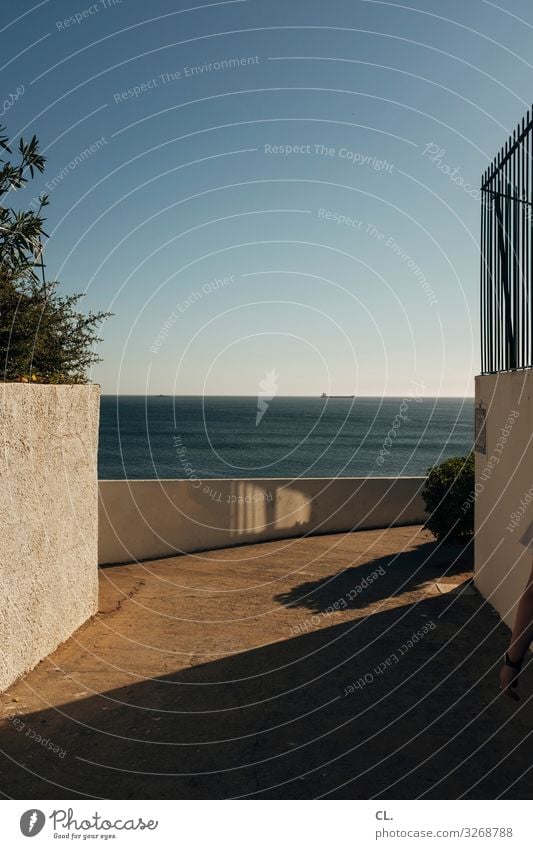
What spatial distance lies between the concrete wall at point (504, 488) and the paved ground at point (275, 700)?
438mm

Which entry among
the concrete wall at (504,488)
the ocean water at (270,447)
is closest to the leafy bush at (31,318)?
the concrete wall at (504,488)

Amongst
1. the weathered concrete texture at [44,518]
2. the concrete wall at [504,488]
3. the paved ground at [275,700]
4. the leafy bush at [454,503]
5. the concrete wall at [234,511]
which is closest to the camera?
the paved ground at [275,700]

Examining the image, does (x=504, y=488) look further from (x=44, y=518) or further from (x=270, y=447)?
(x=270, y=447)

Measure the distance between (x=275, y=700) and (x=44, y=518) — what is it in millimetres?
2607

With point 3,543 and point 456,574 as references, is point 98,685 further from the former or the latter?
point 456,574

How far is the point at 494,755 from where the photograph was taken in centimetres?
439

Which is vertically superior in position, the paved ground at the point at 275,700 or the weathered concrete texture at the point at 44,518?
the weathered concrete texture at the point at 44,518

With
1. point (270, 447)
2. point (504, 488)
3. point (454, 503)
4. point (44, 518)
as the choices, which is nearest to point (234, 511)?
point (454, 503)

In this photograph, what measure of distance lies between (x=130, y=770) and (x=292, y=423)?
115m

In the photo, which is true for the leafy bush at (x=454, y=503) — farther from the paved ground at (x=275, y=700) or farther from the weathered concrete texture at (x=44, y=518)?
the weathered concrete texture at (x=44, y=518)

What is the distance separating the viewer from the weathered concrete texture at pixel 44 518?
5.62 m

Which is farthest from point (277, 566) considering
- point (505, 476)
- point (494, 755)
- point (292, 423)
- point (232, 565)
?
point (292, 423)

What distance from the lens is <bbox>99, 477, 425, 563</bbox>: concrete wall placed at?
11.1 m
